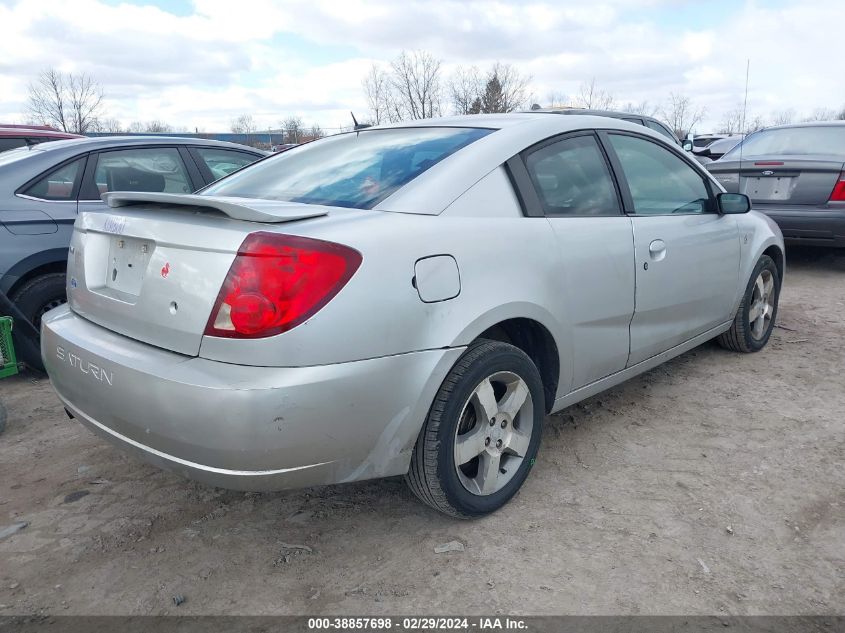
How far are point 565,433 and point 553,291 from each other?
99 cm

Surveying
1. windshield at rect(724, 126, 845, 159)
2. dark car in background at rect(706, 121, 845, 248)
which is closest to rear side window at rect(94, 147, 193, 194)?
dark car in background at rect(706, 121, 845, 248)

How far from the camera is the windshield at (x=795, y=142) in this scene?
684 centimetres

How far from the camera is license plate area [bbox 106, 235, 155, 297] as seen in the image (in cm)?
226

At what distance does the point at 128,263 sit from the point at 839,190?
21.4 ft

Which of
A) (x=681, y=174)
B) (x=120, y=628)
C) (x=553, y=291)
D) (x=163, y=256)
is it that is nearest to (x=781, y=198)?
(x=681, y=174)

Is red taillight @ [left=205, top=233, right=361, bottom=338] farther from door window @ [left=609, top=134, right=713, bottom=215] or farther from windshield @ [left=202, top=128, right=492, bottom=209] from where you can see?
door window @ [left=609, top=134, right=713, bottom=215]

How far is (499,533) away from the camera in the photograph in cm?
248

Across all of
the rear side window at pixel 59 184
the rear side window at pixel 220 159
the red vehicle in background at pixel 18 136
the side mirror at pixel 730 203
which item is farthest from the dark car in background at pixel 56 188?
the side mirror at pixel 730 203

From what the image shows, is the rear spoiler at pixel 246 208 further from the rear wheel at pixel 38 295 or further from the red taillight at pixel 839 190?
the red taillight at pixel 839 190

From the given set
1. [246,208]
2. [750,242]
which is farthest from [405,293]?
[750,242]

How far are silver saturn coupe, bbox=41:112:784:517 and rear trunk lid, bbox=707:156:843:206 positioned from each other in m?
4.10

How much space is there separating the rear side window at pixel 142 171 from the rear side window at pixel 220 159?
0.22m

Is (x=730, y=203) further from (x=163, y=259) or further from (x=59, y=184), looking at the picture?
(x=59, y=184)

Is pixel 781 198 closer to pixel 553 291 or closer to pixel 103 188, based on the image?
pixel 553 291
